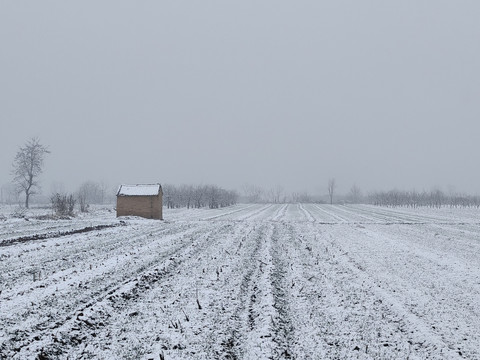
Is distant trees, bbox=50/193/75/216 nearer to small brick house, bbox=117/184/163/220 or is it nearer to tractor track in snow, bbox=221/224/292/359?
small brick house, bbox=117/184/163/220

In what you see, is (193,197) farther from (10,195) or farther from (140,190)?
(10,195)

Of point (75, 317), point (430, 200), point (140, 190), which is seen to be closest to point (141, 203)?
point (140, 190)

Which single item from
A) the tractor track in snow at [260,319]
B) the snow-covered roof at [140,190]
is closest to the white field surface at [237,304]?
the tractor track in snow at [260,319]

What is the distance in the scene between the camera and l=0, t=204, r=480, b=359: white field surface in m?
5.45

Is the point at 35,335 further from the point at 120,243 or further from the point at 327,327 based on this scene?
the point at 120,243

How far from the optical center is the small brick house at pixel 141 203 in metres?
36.6

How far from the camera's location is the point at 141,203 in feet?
121

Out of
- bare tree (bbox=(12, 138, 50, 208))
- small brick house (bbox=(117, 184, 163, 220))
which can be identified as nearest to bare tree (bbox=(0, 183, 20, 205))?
bare tree (bbox=(12, 138, 50, 208))

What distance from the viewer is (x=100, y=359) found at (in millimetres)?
5023

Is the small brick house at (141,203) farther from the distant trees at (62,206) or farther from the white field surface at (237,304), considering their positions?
the white field surface at (237,304)

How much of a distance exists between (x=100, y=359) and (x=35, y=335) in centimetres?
173

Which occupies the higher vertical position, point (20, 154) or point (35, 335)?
point (20, 154)

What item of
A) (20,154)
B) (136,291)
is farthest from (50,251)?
(20,154)

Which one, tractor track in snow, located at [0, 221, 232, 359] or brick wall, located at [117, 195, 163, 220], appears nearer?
tractor track in snow, located at [0, 221, 232, 359]
